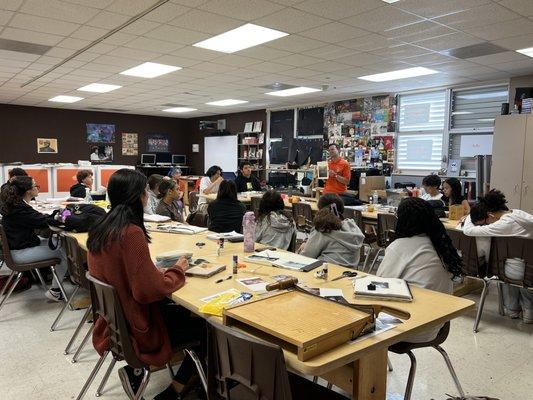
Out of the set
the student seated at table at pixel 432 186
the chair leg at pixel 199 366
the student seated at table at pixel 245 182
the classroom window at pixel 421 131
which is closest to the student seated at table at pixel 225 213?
the chair leg at pixel 199 366

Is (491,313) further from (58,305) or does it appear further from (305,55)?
(58,305)

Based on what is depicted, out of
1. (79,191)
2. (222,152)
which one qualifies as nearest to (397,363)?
(79,191)

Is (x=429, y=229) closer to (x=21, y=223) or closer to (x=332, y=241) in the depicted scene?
(x=332, y=241)

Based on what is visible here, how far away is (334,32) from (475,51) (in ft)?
6.21

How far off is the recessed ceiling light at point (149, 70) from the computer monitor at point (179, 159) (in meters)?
6.88

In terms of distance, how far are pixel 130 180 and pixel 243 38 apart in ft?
10.7

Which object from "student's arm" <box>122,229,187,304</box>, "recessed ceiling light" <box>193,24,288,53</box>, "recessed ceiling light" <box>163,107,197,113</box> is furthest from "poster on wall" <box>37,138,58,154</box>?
"student's arm" <box>122,229,187,304</box>

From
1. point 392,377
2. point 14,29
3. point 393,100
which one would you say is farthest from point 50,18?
point 393,100

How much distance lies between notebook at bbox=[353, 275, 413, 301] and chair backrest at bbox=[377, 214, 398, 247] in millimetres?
2505

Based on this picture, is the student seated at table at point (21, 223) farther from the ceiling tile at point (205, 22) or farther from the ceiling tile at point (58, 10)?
the ceiling tile at point (205, 22)

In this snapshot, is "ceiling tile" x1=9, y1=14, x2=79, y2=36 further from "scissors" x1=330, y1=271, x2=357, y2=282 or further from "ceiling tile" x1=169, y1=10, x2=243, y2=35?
"scissors" x1=330, y1=271, x2=357, y2=282

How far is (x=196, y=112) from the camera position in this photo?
12398 mm

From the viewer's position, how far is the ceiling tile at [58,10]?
3.79m

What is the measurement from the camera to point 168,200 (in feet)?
15.3
